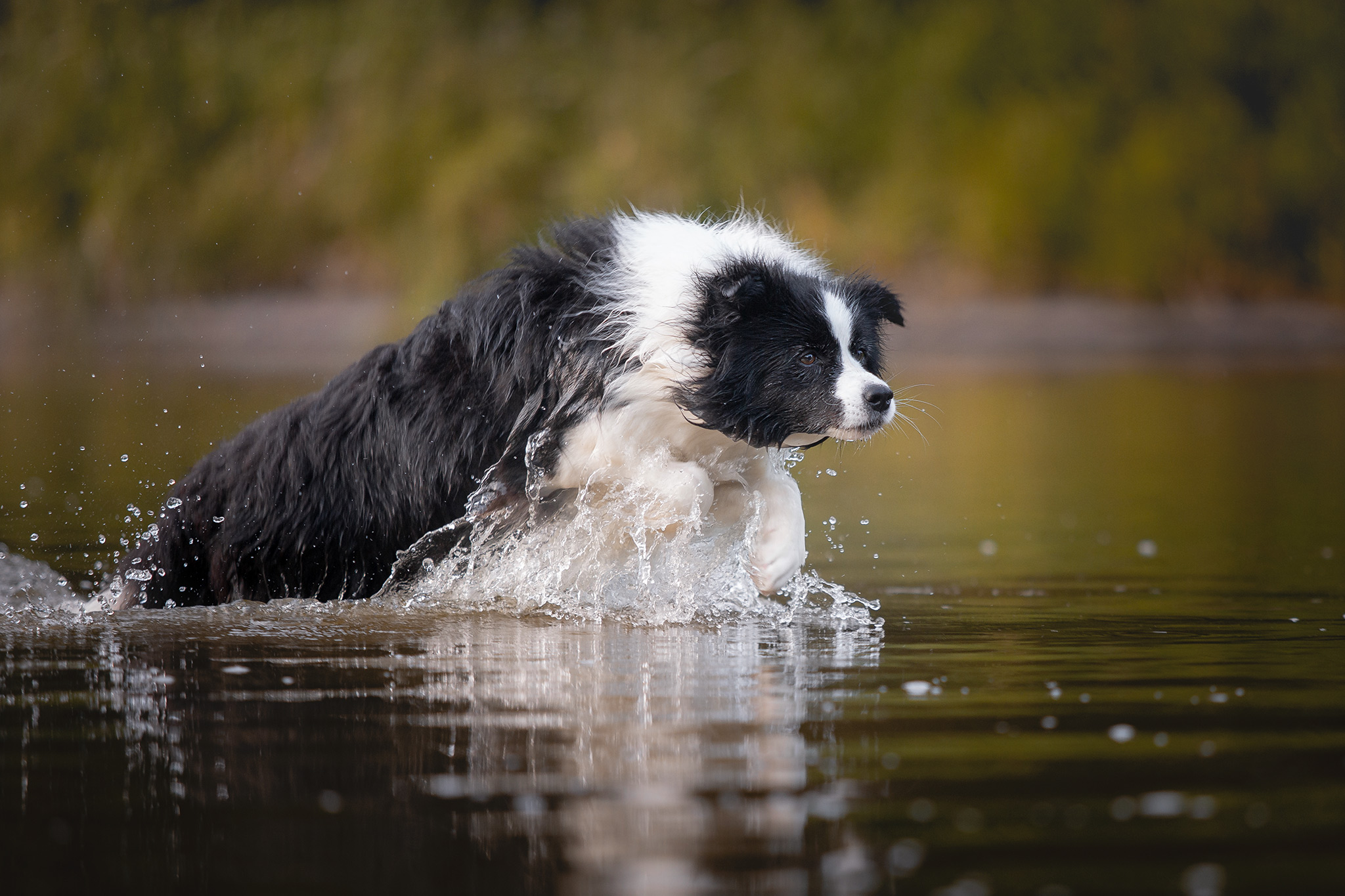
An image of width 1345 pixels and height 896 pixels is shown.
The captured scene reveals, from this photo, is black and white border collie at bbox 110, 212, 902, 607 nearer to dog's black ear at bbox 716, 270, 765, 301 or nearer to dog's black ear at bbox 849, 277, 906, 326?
dog's black ear at bbox 716, 270, 765, 301

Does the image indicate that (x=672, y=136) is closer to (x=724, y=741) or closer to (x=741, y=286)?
(x=741, y=286)

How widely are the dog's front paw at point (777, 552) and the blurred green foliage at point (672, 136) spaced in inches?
770

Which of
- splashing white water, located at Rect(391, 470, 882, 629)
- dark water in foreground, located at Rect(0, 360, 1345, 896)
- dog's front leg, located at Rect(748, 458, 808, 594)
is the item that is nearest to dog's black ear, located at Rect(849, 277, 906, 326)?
dog's front leg, located at Rect(748, 458, 808, 594)

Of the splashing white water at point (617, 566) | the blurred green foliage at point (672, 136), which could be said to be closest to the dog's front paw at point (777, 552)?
the splashing white water at point (617, 566)

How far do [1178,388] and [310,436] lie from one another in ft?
47.0

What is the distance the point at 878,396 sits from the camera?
18.0ft

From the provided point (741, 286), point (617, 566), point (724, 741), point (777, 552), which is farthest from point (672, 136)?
point (724, 741)

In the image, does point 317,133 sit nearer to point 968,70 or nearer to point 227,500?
point 968,70

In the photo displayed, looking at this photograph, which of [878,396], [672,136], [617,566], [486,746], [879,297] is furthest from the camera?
[672,136]

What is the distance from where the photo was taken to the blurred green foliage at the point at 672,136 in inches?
1074

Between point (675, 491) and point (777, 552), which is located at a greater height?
point (675, 491)

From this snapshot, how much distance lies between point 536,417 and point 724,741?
2245 mm

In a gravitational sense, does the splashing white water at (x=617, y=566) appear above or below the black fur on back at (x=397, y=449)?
below

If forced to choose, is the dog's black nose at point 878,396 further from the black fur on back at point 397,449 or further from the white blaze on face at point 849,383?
the black fur on back at point 397,449
